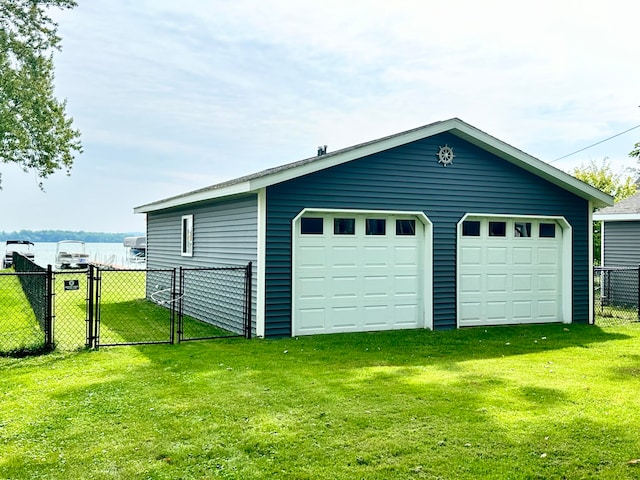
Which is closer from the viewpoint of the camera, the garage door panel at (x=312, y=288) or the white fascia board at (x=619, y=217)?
the garage door panel at (x=312, y=288)

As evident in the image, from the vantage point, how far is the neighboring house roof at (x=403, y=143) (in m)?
9.37

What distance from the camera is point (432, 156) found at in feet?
35.5

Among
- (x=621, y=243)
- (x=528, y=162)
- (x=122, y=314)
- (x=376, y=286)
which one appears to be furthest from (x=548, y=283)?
(x=122, y=314)

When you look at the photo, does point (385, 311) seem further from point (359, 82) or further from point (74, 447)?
point (359, 82)

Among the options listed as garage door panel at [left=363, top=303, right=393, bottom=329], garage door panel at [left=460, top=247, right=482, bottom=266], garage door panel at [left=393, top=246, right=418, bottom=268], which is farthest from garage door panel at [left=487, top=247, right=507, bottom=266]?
→ garage door panel at [left=363, top=303, right=393, bottom=329]

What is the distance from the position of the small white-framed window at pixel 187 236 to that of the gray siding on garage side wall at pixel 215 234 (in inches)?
5.2

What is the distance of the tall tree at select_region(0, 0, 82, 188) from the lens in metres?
21.2

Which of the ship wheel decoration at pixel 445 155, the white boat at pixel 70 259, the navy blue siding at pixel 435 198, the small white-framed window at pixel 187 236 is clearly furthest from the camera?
the white boat at pixel 70 259

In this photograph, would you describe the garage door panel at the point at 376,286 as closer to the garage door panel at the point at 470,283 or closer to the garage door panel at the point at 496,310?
the garage door panel at the point at 470,283

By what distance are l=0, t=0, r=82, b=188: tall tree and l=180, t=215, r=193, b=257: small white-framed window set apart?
37.0ft

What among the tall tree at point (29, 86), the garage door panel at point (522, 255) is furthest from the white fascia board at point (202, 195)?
the tall tree at point (29, 86)

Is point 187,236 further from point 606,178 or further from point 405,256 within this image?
point 606,178

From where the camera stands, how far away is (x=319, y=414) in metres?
5.22

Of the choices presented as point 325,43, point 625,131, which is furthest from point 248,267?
point 625,131
